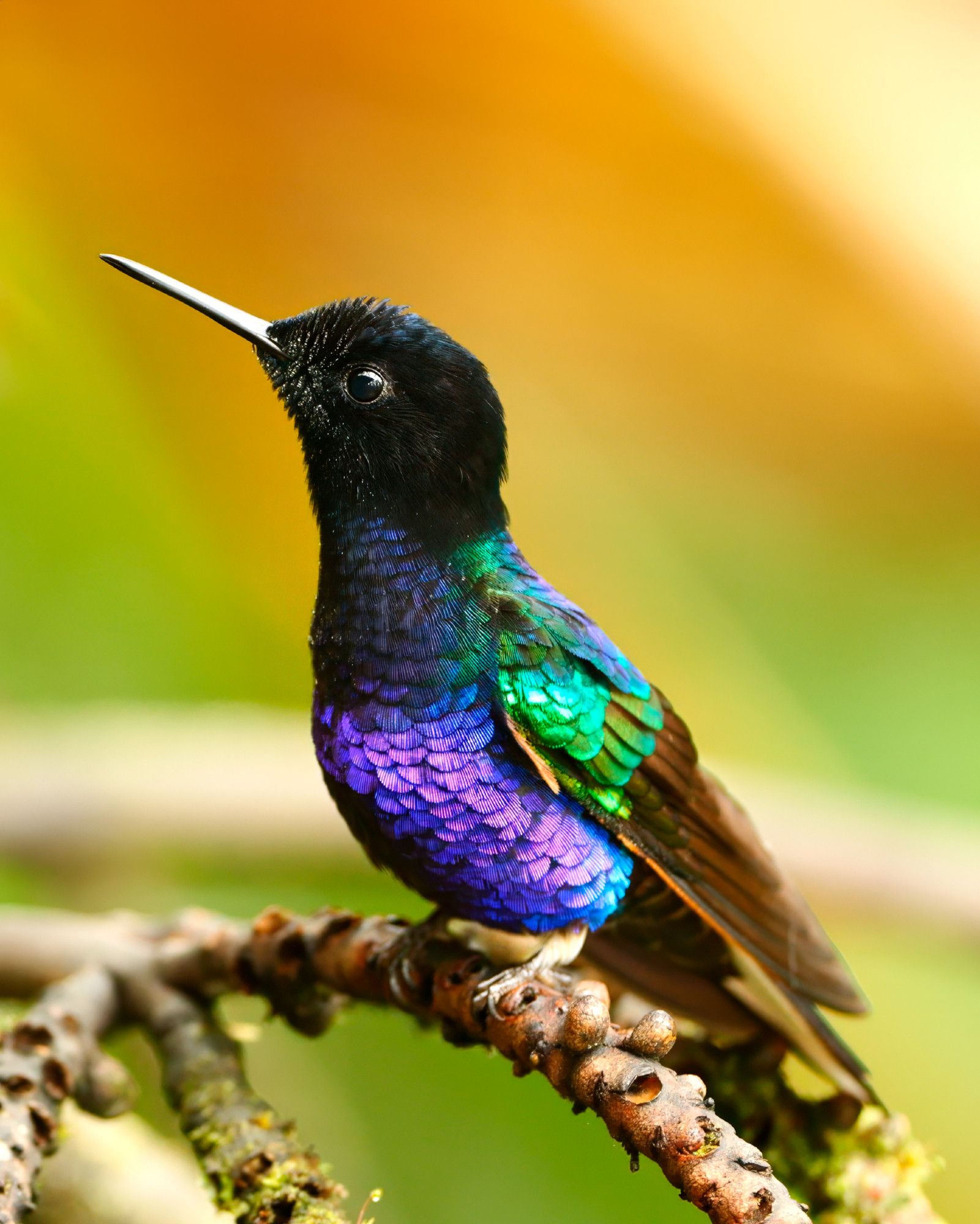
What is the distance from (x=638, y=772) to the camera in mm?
1347

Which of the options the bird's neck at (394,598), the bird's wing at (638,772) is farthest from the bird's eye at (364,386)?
the bird's wing at (638,772)

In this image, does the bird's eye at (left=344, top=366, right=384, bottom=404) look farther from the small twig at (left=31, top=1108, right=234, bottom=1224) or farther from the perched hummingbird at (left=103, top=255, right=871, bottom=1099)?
the small twig at (left=31, top=1108, right=234, bottom=1224)

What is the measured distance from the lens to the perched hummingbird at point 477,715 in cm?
126

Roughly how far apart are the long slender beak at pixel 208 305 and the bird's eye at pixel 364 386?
86 mm

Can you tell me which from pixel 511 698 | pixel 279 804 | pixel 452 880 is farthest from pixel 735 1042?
pixel 279 804

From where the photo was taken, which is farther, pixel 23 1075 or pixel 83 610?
pixel 83 610

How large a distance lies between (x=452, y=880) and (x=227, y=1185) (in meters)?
0.37

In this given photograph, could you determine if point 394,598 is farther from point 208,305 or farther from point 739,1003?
point 739,1003

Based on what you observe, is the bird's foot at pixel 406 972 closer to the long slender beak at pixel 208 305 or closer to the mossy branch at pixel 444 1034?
the mossy branch at pixel 444 1034

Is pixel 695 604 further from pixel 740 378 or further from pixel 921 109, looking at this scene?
pixel 921 109

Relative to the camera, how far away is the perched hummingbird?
126cm

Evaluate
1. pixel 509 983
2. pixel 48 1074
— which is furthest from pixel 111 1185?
pixel 509 983

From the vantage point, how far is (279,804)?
2316 millimetres

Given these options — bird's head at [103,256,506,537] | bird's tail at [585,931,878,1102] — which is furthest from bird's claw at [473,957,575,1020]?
bird's head at [103,256,506,537]
